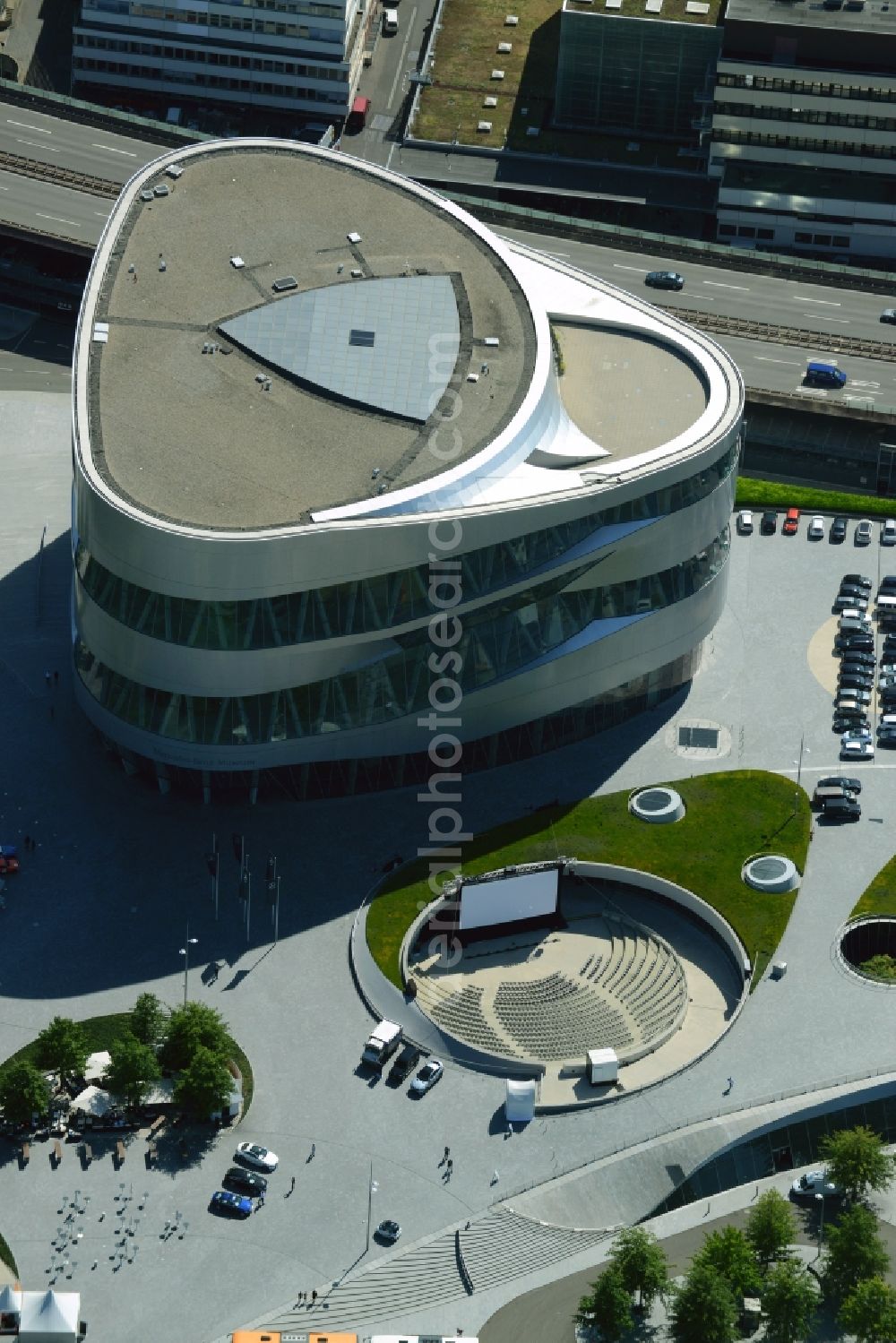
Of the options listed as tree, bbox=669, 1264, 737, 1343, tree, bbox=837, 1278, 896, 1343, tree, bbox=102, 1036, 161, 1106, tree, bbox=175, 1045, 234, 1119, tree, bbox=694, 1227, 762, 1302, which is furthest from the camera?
tree, bbox=102, 1036, 161, 1106

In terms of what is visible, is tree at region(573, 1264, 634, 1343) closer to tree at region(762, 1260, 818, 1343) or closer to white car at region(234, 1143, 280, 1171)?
tree at region(762, 1260, 818, 1343)

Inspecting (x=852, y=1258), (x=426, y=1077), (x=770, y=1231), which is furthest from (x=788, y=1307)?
(x=426, y=1077)

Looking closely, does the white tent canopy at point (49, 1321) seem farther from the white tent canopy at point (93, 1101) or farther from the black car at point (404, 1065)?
the black car at point (404, 1065)

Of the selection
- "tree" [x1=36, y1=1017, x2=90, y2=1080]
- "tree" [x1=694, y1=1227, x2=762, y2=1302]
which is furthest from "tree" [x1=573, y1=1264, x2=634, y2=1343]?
"tree" [x1=36, y1=1017, x2=90, y2=1080]

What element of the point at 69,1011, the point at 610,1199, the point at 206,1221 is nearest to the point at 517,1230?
the point at 610,1199

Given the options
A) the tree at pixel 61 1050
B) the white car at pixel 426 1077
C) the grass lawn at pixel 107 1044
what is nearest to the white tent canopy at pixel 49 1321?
the tree at pixel 61 1050
